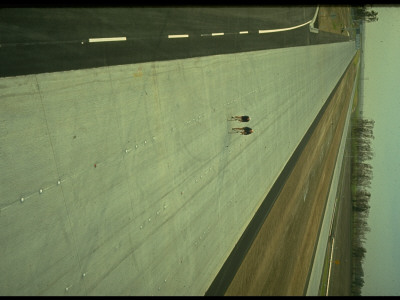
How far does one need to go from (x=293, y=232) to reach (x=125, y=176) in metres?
15.8

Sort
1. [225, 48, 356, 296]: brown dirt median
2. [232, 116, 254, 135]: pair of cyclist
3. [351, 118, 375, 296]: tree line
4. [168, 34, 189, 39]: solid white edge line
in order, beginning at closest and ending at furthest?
1. [168, 34, 189, 39]: solid white edge line
2. [232, 116, 254, 135]: pair of cyclist
3. [225, 48, 356, 296]: brown dirt median
4. [351, 118, 375, 296]: tree line

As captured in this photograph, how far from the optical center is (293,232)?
2130 centimetres

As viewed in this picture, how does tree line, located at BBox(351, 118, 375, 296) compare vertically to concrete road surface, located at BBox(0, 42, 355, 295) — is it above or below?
below

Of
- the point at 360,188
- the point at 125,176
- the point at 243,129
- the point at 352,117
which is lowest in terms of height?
the point at 360,188

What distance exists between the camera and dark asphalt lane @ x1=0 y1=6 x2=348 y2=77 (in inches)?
229

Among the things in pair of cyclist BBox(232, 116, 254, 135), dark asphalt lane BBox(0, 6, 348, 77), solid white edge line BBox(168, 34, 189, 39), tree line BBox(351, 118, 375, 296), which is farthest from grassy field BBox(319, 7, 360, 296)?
→ solid white edge line BBox(168, 34, 189, 39)

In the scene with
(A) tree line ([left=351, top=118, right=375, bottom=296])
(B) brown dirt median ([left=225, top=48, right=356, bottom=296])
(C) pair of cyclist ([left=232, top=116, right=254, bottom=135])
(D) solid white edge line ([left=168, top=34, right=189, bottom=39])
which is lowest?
(A) tree line ([left=351, top=118, right=375, bottom=296])

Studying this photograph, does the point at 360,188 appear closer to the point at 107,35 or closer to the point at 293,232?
the point at 293,232

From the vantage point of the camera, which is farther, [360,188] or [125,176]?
[360,188]

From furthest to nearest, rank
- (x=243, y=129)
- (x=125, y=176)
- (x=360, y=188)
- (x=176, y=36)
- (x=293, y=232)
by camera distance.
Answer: (x=360, y=188) < (x=293, y=232) < (x=243, y=129) < (x=176, y=36) < (x=125, y=176)

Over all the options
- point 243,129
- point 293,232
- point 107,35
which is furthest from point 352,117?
point 107,35

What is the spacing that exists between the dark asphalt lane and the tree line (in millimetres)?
39499

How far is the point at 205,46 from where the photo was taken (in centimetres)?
1152

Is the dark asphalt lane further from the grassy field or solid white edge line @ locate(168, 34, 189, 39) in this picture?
the grassy field
